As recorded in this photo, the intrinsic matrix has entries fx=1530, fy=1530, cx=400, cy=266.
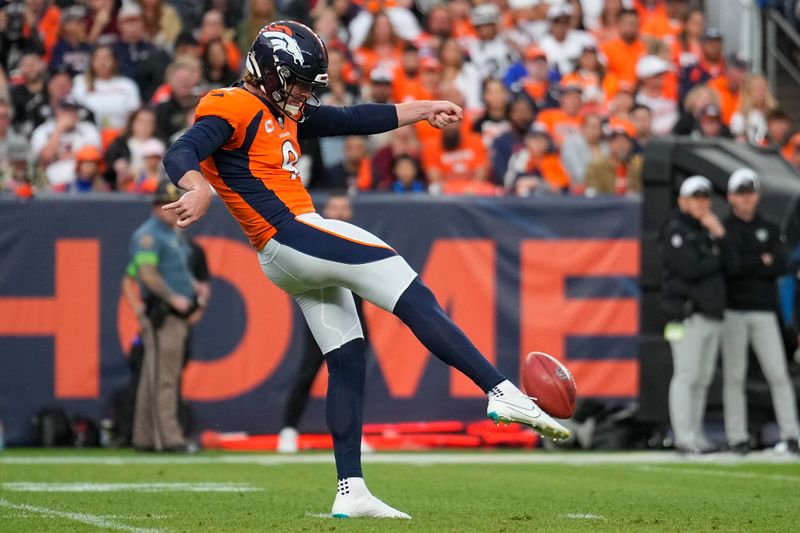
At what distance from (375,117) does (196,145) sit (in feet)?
3.60

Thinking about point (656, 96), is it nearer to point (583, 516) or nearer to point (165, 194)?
point (165, 194)

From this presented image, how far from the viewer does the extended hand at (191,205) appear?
5844 millimetres

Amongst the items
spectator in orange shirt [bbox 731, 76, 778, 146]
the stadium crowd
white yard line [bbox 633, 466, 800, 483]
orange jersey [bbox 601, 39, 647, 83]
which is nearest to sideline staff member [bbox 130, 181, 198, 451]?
the stadium crowd

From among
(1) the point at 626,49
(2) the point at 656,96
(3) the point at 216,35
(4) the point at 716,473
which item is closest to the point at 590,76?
(2) the point at 656,96

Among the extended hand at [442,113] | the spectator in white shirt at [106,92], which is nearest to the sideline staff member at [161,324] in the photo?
the spectator in white shirt at [106,92]

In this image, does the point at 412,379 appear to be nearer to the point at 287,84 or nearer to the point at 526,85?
the point at 526,85

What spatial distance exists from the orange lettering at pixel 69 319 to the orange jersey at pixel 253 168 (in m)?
6.42

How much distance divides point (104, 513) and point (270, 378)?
6.02 m

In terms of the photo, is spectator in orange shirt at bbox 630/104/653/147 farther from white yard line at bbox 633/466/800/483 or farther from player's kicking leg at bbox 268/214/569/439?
player's kicking leg at bbox 268/214/569/439

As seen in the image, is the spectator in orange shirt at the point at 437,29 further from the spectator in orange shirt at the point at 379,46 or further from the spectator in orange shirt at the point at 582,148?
the spectator in orange shirt at the point at 582,148

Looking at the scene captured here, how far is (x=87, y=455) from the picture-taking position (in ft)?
37.5

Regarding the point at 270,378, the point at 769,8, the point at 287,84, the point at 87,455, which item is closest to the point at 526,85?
the point at 769,8

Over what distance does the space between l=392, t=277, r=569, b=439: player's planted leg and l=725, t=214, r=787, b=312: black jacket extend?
18.5ft

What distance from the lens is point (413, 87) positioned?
1555cm
